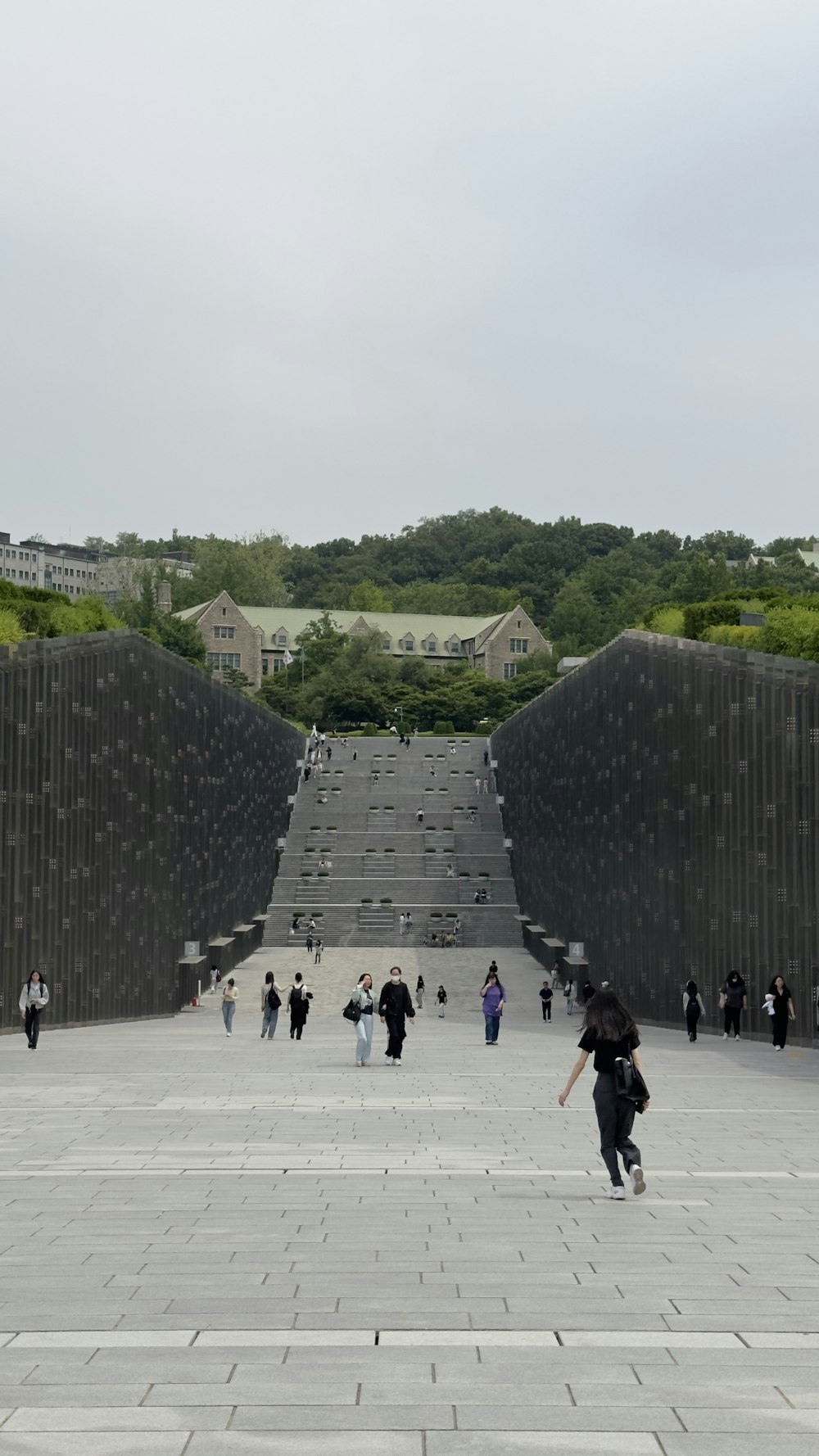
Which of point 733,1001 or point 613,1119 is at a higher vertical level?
point 613,1119

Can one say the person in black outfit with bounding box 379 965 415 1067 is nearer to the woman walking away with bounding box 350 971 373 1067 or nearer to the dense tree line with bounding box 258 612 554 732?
the woman walking away with bounding box 350 971 373 1067

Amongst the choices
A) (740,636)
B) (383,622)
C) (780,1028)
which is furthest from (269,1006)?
(383,622)

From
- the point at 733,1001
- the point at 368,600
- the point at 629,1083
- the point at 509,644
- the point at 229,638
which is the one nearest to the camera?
the point at 629,1083

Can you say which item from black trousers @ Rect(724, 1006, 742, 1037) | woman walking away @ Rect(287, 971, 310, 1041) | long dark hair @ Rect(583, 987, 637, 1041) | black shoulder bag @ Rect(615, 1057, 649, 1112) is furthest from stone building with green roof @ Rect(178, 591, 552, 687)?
black shoulder bag @ Rect(615, 1057, 649, 1112)

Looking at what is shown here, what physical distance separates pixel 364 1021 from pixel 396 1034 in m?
0.55

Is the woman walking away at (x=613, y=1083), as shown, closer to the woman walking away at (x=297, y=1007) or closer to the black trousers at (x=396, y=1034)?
the black trousers at (x=396, y=1034)

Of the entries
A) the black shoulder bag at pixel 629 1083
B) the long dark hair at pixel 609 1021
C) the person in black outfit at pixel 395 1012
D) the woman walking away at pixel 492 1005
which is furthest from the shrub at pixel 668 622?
the black shoulder bag at pixel 629 1083

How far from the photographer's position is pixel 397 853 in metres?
71.2

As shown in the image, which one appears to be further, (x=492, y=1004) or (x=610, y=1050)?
(x=492, y=1004)

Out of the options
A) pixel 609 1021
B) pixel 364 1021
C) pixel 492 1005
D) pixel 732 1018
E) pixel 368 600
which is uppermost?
pixel 368 600

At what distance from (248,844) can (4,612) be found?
52.1 ft

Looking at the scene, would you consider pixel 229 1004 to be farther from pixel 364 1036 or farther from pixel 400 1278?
pixel 400 1278

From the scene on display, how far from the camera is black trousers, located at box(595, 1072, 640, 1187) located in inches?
423

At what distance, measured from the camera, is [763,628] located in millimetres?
62906
